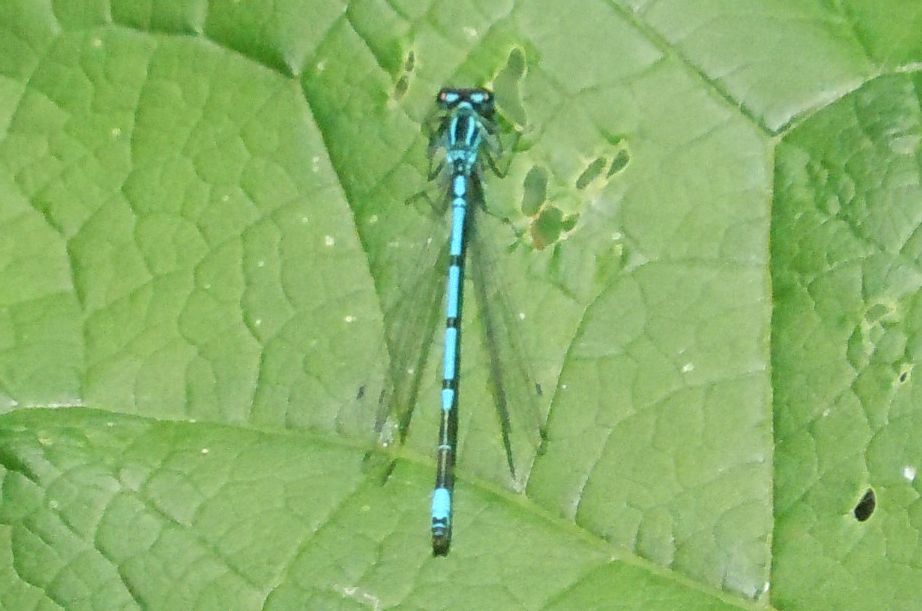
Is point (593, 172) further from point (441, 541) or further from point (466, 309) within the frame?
point (441, 541)

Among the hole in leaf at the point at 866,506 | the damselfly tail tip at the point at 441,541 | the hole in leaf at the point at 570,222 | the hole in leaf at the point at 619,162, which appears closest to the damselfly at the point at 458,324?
the damselfly tail tip at the point at 441,541

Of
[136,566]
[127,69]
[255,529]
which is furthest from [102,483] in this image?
[127,69]

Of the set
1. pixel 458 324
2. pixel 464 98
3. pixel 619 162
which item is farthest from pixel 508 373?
pixel 464 98

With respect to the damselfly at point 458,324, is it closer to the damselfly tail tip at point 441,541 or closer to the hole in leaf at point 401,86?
the damselfly tail tip at point 441,541

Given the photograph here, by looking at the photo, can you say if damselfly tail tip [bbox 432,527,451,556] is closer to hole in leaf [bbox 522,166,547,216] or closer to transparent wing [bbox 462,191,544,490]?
transparent wing [bbox 462,191,544,490]

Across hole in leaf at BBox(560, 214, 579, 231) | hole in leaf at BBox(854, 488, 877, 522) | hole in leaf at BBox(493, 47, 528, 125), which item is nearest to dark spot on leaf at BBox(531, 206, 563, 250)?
hole in leaf at BBox(560, 214, 579, 231)

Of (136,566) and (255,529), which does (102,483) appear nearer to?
(136,566)
